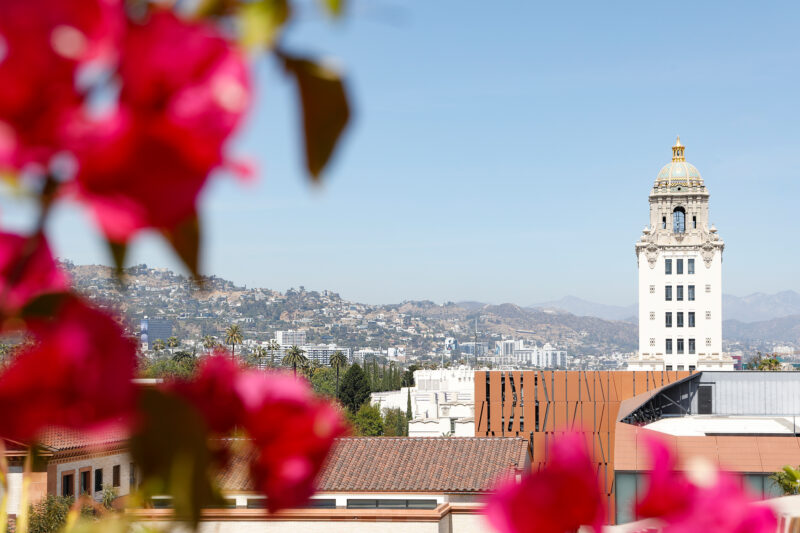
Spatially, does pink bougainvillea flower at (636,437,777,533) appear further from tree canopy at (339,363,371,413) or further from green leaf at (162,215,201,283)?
tree canopy at (339,363,371,413)

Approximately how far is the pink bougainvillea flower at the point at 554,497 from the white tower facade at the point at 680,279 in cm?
7623

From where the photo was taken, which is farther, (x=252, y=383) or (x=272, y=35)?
(x=252, y=383)

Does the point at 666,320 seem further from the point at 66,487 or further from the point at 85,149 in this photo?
the point at 85,149

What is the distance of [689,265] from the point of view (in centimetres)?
7856

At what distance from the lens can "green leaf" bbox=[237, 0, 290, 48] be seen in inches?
22.6

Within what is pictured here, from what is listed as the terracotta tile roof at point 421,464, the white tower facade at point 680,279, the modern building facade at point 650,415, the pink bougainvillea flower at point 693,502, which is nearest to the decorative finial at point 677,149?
the white tower facade at point 680,279

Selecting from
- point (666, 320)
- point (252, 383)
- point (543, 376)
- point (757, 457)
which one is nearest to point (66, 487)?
point (757, 457)

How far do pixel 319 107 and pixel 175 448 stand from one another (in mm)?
255

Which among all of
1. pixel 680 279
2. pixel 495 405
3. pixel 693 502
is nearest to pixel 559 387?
pixel 495 405

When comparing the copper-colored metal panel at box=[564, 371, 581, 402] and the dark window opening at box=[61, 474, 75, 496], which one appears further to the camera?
the copper-colored metal panel at box=[564, 371, 581, 402]

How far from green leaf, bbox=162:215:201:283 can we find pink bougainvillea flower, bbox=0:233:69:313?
0.08 m

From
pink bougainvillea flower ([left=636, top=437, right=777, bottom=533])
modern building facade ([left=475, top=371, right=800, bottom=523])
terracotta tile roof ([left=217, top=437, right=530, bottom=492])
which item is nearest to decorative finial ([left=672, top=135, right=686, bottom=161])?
modern building facade ([left=475, top=371, right=800, bottom=523])

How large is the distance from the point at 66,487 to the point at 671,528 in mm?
25812

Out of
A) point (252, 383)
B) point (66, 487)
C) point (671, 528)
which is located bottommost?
point (66, 487)
